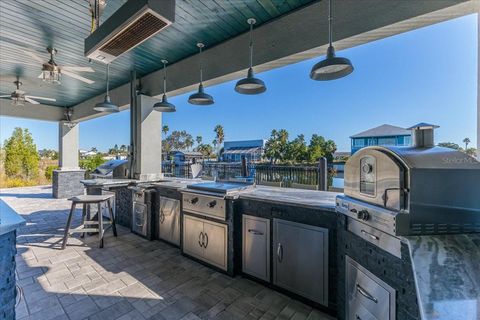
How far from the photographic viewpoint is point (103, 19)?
2.71 m

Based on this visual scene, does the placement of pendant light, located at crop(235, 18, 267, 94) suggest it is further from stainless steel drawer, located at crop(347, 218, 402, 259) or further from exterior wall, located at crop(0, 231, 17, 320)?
exterior wall, located at crop(0, 231, 17, 320)

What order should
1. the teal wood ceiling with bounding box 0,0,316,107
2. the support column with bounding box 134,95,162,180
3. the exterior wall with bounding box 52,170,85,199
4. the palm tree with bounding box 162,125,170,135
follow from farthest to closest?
the palm tree with bounding box 162,125,170,135 < the exterior wall with bounding box 52,170,85,199 < the support column with bounding box 134,95,162,180 < the teal wood ceiling with bounding box 0,0,316,107

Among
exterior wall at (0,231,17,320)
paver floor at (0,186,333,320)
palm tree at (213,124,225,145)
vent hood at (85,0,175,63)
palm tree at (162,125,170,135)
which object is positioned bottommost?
paver floor at (0,186,333,320)

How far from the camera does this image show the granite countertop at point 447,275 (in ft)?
2.04

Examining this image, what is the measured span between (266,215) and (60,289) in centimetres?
236

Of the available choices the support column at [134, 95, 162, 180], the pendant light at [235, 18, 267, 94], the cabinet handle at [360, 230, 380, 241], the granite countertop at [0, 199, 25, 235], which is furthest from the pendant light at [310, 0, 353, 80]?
the support column at [134, 95, 162, 180]

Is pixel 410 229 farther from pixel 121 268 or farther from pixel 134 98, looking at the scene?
pixel 134 98

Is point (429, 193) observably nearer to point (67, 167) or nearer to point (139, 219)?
point (139, 219)

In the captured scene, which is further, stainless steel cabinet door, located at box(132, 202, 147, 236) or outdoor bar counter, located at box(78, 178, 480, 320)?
stainless steel cabinet door, located at box(132, 202, 147, 236)

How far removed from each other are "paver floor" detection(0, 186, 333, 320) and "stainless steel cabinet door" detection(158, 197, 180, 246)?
0.52ft

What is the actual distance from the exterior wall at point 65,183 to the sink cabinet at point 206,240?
22.2 feet

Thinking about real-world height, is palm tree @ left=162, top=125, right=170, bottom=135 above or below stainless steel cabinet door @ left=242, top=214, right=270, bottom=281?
above

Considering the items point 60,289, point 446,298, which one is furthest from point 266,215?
point 60,289

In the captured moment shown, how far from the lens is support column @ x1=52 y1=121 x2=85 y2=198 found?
7.18 metres
